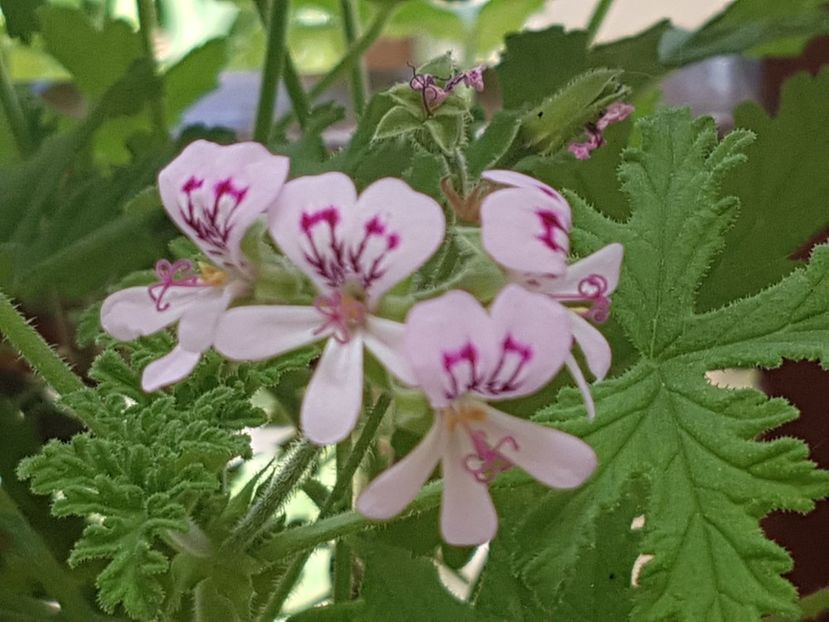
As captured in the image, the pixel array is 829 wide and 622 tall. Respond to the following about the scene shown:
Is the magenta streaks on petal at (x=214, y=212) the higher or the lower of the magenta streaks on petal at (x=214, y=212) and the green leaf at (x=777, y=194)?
the higher

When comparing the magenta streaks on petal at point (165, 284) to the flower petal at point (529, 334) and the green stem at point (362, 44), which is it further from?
the green stem at point (362, 44)

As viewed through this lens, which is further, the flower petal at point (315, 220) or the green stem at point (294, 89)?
the green stem at point (294, 89)

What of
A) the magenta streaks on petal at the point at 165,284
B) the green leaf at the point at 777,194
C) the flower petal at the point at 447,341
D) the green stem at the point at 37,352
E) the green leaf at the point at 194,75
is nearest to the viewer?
the flower petal at the point at 447,341

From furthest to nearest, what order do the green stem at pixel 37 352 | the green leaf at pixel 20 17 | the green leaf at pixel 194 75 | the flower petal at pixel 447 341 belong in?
1. the green leaf at pixel 194 75
2. the green leaf at pixel 20 17
3. the green stem at pixel 37 352
4. the flower petal at pixel 447 341

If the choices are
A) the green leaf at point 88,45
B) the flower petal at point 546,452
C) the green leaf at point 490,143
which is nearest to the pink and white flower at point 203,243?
the flower petal at point 546,452

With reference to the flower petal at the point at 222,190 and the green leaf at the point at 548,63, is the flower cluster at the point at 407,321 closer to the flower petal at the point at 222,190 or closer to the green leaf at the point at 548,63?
the flower petal at the point at 222,190

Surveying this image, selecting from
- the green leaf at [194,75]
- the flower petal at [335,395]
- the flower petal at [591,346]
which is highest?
the flower petal at [335,395]

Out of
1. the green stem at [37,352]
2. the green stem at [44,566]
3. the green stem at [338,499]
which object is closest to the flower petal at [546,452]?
the green stem at [338,499]
